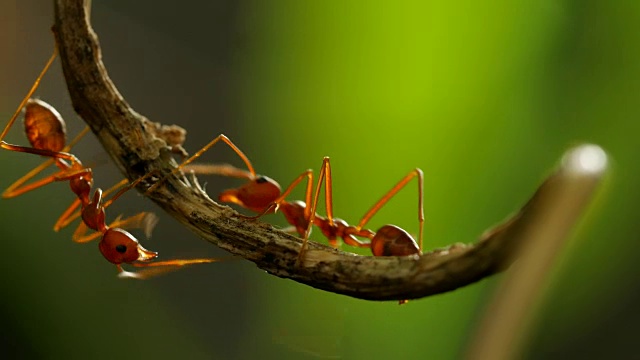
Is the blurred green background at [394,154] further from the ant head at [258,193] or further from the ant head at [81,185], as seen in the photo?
the ant head at [258,193]

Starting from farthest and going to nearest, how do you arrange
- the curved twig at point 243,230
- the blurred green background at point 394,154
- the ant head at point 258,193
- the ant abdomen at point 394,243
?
1. the blurred green background at point 394,154
2. the ant head at point 258,193
3. the ant abdomen at point 394,243
4. the curved twig at point 243,230

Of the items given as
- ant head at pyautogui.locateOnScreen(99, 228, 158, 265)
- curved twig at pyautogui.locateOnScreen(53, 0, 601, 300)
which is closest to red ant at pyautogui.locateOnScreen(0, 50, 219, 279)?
A: ant head at pyautogui.locateOnScreen(99, 228, 158, 265)

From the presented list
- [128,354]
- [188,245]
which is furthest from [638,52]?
[188,245]

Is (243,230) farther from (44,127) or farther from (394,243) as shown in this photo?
(44,127)

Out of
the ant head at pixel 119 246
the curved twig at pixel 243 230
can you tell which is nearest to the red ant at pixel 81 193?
the ant head at pixel 119 246

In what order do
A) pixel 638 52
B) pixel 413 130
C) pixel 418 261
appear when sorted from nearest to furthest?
pixel 418 261, pixel 638 52, pixel 413 130

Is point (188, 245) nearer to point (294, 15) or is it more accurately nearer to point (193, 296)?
point (193, 296)
